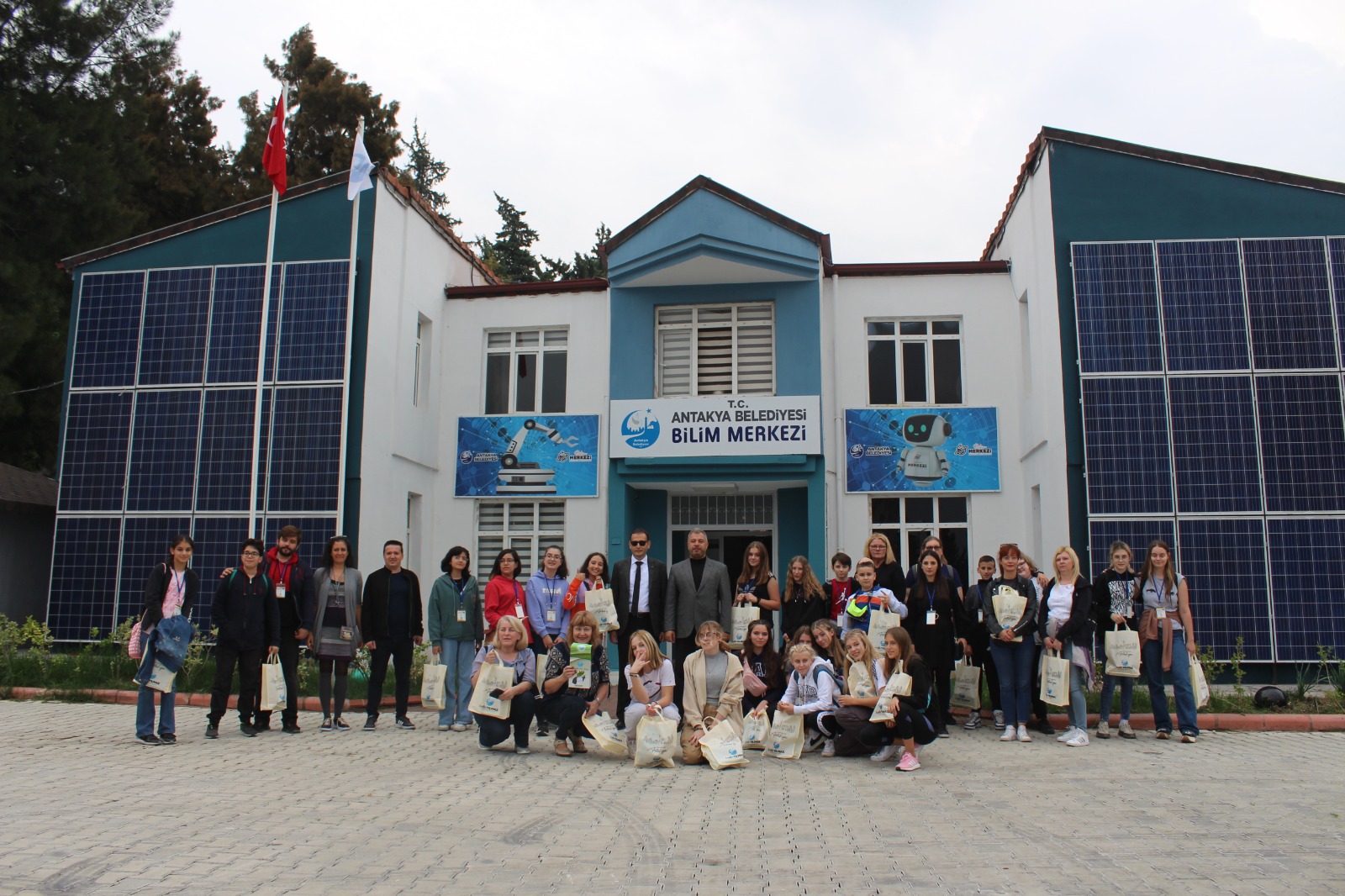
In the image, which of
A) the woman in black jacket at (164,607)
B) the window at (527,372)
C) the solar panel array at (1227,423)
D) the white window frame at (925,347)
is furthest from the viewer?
the window at (527,372)

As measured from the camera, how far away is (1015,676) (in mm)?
9570

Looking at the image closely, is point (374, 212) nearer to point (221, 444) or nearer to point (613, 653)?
point (221, 444)

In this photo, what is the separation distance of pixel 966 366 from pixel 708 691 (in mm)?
8964

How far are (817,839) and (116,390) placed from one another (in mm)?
13716

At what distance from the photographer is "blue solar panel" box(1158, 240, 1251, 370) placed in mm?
13664

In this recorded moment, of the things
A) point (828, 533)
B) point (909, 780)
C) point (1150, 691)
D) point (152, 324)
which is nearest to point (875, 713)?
point (909, 780)

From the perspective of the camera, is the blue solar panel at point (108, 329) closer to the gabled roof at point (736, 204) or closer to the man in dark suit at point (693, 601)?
the gabled roof at point (736, 204)

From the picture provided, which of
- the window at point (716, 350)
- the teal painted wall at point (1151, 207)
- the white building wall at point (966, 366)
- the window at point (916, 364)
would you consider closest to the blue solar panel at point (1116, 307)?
the teal painted wall at point (1151, 207)

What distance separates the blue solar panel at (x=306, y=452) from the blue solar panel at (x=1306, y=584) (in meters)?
12.2

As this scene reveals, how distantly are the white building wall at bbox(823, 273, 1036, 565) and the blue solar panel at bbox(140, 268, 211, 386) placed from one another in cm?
932

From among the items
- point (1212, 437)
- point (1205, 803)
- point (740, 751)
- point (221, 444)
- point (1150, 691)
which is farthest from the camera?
point (221, 444)

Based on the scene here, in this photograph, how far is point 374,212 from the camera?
49.8ft

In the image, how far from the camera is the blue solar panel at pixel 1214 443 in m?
13.3

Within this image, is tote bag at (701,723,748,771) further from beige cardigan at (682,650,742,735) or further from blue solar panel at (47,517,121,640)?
blue solar panel at (47,517,121,640)
